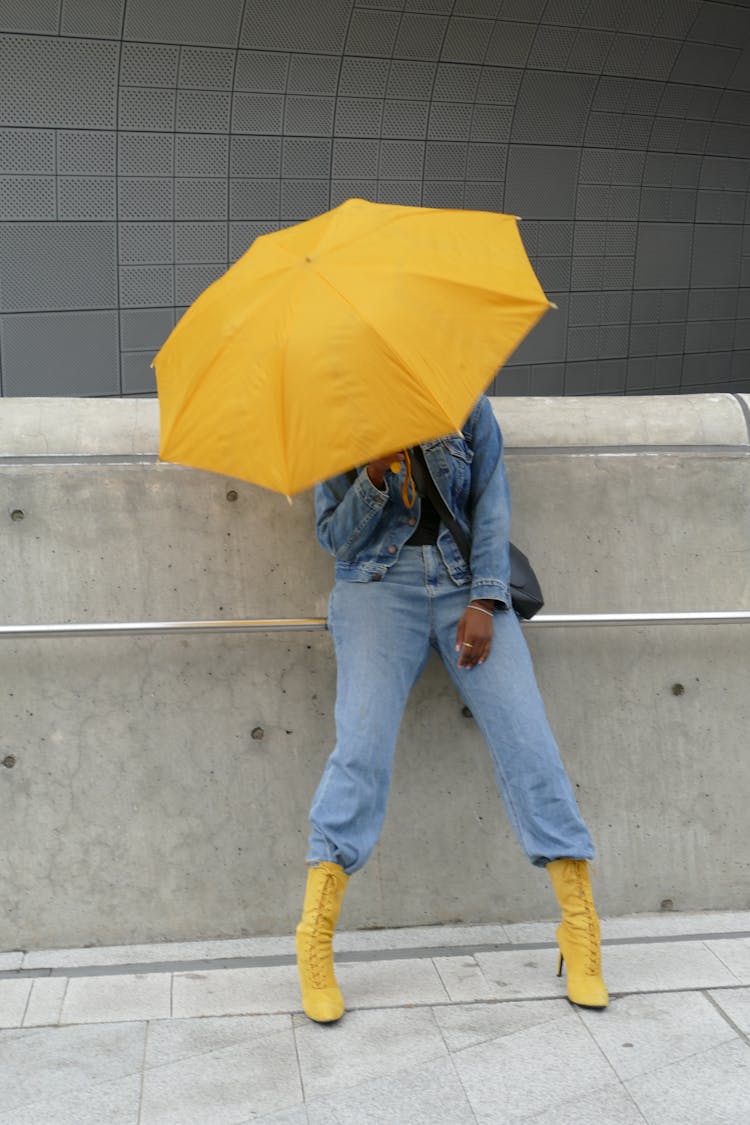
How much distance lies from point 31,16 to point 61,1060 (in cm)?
973

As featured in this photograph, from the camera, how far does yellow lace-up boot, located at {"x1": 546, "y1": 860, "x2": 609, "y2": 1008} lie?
3.52 metres

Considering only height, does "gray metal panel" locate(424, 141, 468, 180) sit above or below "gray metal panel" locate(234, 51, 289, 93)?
below

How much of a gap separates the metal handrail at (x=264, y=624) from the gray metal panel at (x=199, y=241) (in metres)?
9.09

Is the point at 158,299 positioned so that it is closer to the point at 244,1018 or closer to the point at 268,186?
the point at 268,186

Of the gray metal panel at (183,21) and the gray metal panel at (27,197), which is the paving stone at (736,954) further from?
the gray metal panel at (183,21)

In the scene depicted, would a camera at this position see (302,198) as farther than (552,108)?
No

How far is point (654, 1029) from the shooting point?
11.2ft

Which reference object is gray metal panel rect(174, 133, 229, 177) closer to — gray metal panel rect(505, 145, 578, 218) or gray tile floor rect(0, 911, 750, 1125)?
gray metal panel rect(505, 145, 578, 218)

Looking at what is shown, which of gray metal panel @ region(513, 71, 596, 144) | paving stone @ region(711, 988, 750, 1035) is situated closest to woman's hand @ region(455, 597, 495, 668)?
→ paving stone @ region(711, 988, 750, 1035)

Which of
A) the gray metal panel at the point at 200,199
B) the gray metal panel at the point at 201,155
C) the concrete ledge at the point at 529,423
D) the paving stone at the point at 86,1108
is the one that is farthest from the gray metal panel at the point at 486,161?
the paving stone at the point at 86,1108

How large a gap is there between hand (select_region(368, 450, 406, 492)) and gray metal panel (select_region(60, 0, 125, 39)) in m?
8.99

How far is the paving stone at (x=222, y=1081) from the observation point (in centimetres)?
304

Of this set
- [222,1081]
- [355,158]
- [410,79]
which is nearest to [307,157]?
[355,158]

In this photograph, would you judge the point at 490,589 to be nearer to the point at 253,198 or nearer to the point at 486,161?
the point at 253,198
